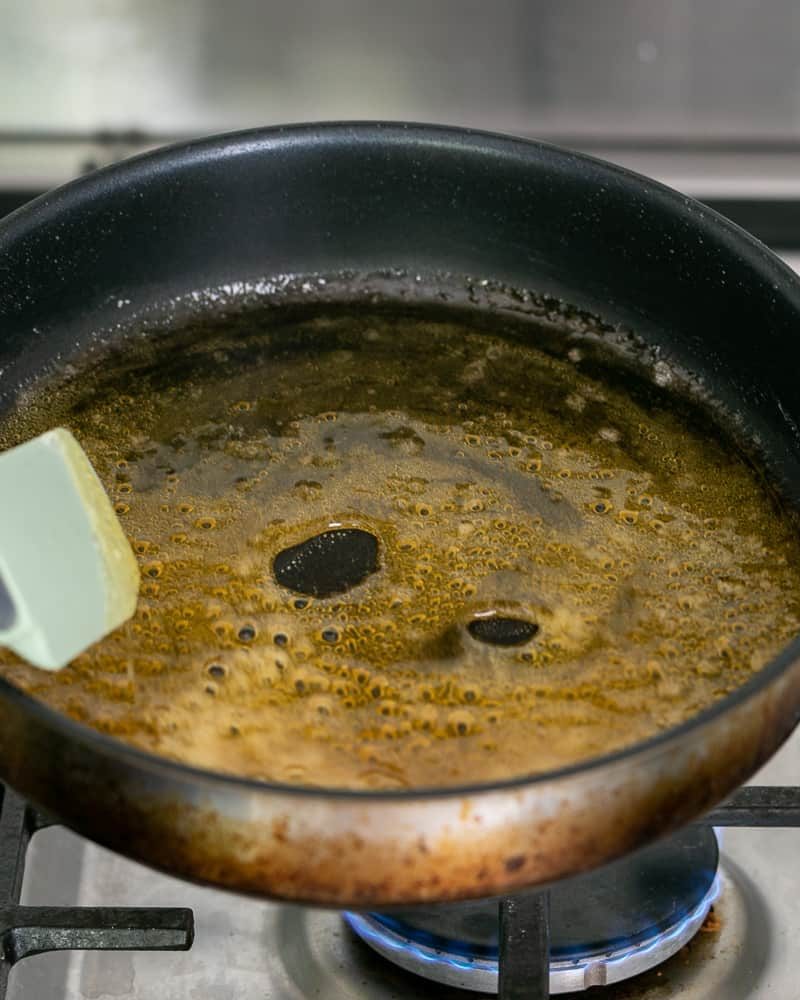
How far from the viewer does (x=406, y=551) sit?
0.87m

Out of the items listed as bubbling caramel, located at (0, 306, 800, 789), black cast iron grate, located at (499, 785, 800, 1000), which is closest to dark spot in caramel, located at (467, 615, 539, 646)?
bubbling caramel, located at (0, 306, 800, 789)

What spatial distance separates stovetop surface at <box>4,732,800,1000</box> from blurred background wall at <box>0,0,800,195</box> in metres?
0.77

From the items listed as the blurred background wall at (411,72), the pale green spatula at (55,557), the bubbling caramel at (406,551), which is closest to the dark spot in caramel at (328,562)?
the bubbling caramel at (406,551)

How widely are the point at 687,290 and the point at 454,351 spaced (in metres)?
0.17

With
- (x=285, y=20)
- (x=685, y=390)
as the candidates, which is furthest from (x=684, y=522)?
(x=285, y=20)

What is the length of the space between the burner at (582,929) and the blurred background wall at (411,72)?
78 cm

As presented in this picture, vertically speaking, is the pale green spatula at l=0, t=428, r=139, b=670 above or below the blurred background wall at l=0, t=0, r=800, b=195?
below

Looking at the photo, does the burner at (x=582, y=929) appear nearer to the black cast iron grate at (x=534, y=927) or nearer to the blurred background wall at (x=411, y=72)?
the black cast iron grate at (x=534, y=927)

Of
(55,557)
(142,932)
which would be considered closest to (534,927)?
(142,932)

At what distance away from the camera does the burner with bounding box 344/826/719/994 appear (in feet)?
2.81

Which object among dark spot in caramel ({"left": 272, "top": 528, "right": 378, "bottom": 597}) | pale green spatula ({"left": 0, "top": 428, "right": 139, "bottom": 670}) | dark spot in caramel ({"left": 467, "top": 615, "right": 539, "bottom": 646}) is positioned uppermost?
dark spot in caramel ({"left": 272, "top": 528, "right": 378, "bottom": 597})

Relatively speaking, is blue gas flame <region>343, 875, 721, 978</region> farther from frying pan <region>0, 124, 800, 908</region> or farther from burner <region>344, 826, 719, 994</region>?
frying pan <region>0, 124, 800, 908</region>

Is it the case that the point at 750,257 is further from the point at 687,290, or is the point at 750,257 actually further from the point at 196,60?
the point at 196,60

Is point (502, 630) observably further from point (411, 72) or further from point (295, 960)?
point (411, 72)
